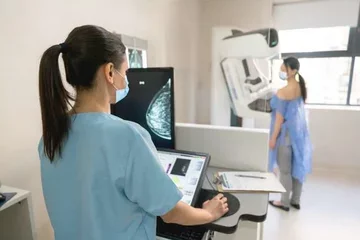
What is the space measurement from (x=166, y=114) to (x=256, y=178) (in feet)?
1.82

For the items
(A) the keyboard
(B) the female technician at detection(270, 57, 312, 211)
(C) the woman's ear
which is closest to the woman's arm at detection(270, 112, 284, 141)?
(B) the female technician at detection(270, 57, 312, 211)

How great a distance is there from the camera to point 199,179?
43.1 inches

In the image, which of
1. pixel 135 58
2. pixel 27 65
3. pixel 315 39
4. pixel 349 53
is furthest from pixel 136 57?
pixel 349 53

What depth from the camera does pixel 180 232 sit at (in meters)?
0.96

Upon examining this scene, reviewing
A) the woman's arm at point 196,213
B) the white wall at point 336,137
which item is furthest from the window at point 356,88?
the woman's arm at point 196,213

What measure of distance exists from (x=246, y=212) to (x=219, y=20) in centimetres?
222

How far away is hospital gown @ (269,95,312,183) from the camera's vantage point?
2.30 metres

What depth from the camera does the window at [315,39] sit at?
11.1ft

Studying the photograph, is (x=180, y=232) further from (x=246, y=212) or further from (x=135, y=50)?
(x=135, y=50)

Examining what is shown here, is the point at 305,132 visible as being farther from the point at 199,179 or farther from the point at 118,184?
the point at 118,184

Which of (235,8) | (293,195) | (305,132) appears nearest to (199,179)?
(305,132)

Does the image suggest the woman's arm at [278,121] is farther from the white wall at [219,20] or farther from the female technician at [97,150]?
the female technician at [97,150]

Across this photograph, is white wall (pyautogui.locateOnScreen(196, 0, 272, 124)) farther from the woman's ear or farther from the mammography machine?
the woman's ear

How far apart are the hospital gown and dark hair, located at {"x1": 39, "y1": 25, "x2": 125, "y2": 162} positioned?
198cm
